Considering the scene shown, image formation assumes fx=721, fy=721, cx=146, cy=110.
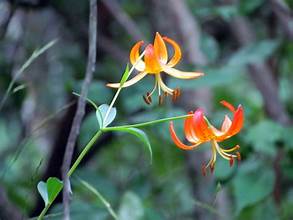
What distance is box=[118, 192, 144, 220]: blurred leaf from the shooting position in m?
1.55

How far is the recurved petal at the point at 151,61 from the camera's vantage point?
0.96 metres

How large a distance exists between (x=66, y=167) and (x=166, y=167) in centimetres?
136

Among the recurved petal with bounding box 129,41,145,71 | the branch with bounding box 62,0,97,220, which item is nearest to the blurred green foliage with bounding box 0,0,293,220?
the branch with bounding box 62,0,97,220

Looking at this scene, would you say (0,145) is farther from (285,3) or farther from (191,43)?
(285,3)

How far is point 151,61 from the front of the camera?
3.15ft

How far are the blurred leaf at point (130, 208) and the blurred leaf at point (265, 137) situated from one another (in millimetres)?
293

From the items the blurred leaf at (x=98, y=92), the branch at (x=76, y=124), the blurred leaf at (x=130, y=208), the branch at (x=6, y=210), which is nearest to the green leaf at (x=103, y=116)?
the branch at (x=76, y=124)

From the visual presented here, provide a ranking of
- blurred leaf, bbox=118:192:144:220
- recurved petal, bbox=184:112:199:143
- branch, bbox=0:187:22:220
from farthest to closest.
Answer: blurred leaf, bbox=118:192:144:220
branch, bbox=0:187:22:220
recurved petal, bbox=184:112:199:143

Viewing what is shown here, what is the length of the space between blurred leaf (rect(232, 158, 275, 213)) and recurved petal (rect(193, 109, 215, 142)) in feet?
2.03

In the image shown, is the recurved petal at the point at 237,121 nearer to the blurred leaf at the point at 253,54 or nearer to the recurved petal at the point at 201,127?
the recurved petal at the point at 201,127

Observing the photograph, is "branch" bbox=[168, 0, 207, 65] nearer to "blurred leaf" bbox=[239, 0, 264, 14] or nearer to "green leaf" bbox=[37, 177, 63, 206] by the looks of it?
"blurred leaf" bbox=[239, 0, 264, 14]

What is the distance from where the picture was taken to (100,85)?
1.74 metres

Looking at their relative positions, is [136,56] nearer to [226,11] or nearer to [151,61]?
[151,61]

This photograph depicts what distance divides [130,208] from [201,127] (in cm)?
66
